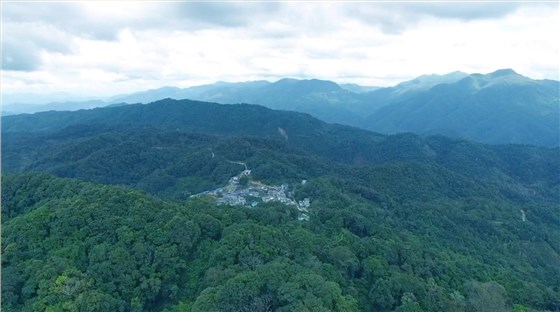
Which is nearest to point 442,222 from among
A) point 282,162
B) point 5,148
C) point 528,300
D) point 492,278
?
point 492,278

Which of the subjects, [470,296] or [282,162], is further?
[282,162]

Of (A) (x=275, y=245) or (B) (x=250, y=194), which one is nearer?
(A) (x=275, y=245)

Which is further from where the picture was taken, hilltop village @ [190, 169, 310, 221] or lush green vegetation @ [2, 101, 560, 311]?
hilltop village @ [190, 169, 310, 221]

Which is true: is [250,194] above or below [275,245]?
below

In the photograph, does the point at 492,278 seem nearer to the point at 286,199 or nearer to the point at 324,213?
the point at 324,213
